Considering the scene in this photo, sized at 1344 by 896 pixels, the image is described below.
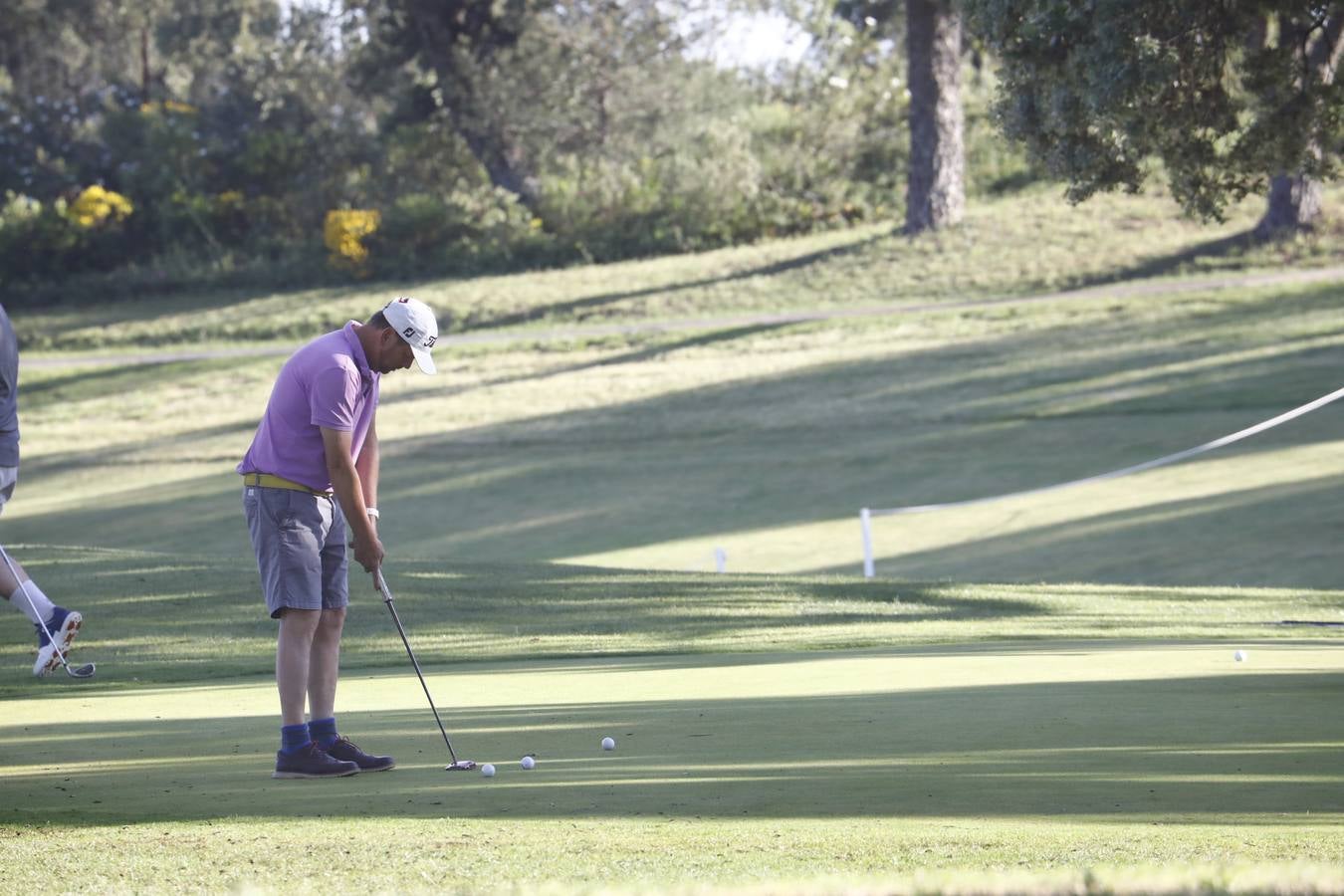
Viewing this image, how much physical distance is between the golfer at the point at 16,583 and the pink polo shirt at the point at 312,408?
9.19ft

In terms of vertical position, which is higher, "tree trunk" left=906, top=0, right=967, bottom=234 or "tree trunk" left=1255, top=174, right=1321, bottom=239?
"tree trunk" left=906, top=0, right=967, bottom=234

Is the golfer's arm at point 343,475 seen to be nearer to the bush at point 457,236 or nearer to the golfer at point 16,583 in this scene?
the golfer at point 16,583

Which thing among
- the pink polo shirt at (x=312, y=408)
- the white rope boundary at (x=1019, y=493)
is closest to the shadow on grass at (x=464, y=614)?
the white rope boundary at (x=1019, y=493)

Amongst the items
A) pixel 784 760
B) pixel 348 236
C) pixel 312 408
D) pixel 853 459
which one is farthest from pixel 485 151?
pixel 784 760

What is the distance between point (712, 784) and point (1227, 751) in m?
1.87

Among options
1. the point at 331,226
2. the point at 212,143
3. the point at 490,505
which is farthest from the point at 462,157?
the point at 490,505

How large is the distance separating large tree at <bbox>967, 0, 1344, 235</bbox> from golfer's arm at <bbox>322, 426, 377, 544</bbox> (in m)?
9.58

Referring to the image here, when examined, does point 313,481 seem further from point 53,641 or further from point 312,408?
point 53,641

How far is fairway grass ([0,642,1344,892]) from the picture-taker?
4.85m

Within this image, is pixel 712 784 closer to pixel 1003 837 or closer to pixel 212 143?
pixel 1003 837

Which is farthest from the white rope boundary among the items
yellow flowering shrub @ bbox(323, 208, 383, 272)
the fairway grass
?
yellow flowering shrub @ bbox(323, 208, 383, 272)

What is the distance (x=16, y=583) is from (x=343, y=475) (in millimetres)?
3759

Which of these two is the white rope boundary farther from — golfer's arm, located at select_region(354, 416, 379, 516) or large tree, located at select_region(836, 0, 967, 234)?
large tree, located at select_region(836, 0, 967, 234)

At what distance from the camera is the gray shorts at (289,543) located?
6.95m
